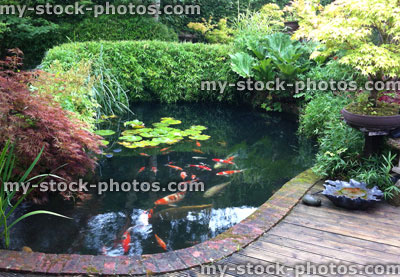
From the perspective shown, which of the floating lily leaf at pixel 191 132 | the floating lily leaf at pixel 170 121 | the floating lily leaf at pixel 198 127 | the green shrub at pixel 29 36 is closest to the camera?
the floating lily leaf at pixel 191 132

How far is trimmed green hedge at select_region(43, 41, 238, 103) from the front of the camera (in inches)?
303

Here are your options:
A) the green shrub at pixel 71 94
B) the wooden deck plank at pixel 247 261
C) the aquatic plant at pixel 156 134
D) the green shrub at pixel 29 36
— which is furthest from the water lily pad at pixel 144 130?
the green shrub at pixel 29 36

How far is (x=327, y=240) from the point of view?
2500 millimetres

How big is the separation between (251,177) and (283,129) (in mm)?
2270

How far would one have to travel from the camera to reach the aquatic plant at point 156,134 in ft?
16.8

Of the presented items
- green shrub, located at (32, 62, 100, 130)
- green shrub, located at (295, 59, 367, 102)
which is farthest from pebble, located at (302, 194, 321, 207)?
green shrub, located at (295, 59, 367, 102)

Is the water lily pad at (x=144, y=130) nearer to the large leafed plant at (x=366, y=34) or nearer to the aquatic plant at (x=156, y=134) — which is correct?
the aquatic plant at (x=156, y=134)

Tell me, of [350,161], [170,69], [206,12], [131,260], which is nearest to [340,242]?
[350,161]

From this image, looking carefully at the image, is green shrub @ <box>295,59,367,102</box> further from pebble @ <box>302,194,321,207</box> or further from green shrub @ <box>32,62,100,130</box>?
green shrub @ <box>32,62,100,130</box>

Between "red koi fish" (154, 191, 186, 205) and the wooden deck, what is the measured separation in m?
1.11

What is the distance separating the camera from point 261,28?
8477mm

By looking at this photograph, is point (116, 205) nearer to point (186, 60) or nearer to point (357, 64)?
point (357, 64)

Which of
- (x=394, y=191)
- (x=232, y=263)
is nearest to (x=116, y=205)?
(x=232, y=263)

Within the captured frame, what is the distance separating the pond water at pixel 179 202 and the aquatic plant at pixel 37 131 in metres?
0.34
